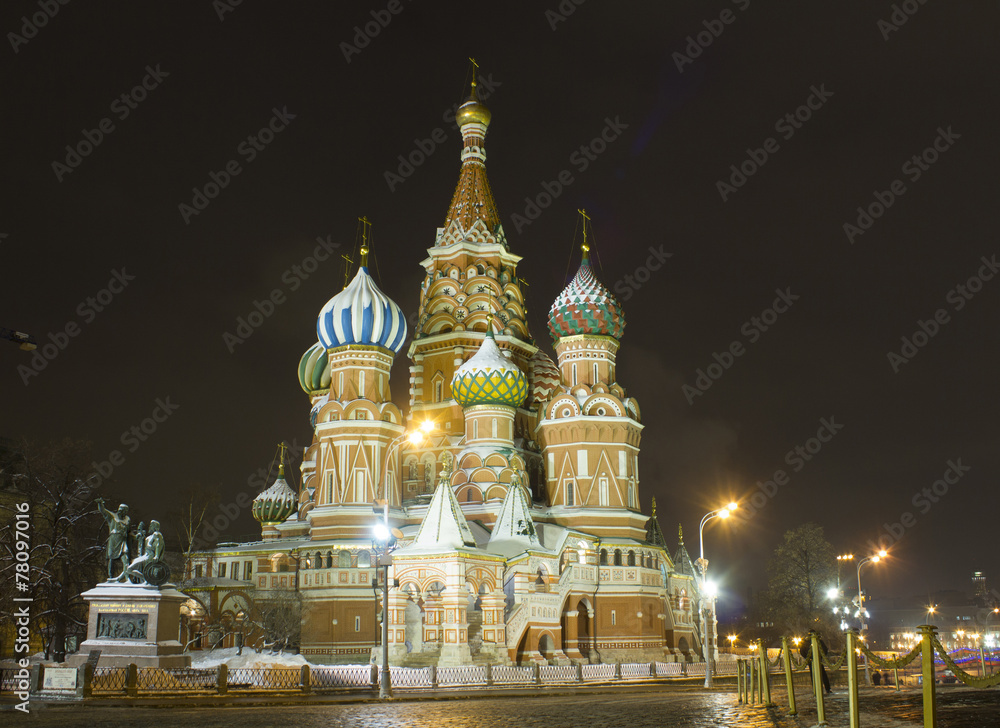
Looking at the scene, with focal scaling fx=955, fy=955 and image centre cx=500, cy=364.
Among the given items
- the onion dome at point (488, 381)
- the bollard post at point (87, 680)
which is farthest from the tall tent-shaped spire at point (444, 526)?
the bollard post at point (87, 680)

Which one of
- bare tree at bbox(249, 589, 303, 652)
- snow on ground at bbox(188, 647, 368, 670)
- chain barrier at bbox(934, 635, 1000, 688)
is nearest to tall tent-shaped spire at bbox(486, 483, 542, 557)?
snow on ground at bbox(188, 647, 368, 670)

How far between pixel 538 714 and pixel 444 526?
15948 millimetres

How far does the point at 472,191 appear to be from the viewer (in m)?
52.9

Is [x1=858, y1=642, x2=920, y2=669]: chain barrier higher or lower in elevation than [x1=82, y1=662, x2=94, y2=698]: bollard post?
higher

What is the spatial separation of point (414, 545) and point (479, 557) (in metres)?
2.31

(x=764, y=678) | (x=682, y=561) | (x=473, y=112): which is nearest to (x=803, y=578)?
(x=682, y=561)

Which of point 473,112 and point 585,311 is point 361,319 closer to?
point 585,311

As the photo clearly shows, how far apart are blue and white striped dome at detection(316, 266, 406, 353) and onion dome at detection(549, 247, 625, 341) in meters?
7.63

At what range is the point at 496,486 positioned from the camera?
4275cm

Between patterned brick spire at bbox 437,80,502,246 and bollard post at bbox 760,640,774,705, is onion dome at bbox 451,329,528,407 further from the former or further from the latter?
bollard post at bbox 760,640,774,705

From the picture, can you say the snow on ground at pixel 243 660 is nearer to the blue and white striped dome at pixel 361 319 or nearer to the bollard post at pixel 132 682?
the bollard post at pixel 132 682

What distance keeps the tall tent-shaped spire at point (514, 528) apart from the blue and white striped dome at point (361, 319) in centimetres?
1018

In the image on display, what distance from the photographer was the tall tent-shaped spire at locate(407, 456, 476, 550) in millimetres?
32906

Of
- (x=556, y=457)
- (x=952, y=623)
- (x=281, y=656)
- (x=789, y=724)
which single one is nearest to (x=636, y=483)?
(x=556, y=457)
